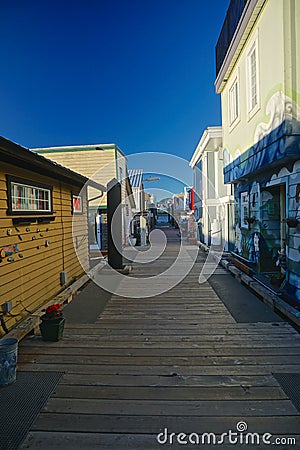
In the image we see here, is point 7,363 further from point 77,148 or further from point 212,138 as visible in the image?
point 77,148

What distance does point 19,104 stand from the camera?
535 inches

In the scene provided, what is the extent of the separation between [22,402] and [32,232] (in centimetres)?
285

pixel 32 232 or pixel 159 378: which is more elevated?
pixel 32 232

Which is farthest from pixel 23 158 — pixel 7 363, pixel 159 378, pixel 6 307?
pixel 159 378

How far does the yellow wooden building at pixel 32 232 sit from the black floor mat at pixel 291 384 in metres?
3.10

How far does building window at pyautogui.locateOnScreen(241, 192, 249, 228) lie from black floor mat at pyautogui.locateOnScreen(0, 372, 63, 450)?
570cm

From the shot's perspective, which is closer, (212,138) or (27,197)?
(27,197)

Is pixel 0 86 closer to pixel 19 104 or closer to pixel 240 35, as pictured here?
pixel 19 104

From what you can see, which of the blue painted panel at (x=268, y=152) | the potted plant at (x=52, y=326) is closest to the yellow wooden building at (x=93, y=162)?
the blue painted panel at (x=268, y=152)

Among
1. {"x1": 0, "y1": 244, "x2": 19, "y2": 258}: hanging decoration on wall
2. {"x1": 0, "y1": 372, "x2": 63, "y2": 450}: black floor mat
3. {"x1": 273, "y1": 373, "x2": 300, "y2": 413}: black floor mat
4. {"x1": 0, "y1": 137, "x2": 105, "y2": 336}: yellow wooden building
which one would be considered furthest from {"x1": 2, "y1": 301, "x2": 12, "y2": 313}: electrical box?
{"x1": 273, "y1": 373, "x2": 300, "y2": 413}: black floor mat

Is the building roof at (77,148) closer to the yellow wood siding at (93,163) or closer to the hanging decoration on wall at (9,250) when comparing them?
the yellow wood siding at (93,163)

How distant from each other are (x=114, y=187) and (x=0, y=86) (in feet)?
23.7

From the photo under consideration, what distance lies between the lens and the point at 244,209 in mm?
7520

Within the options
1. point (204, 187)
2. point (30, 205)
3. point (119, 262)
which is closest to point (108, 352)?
point (30, 205)
